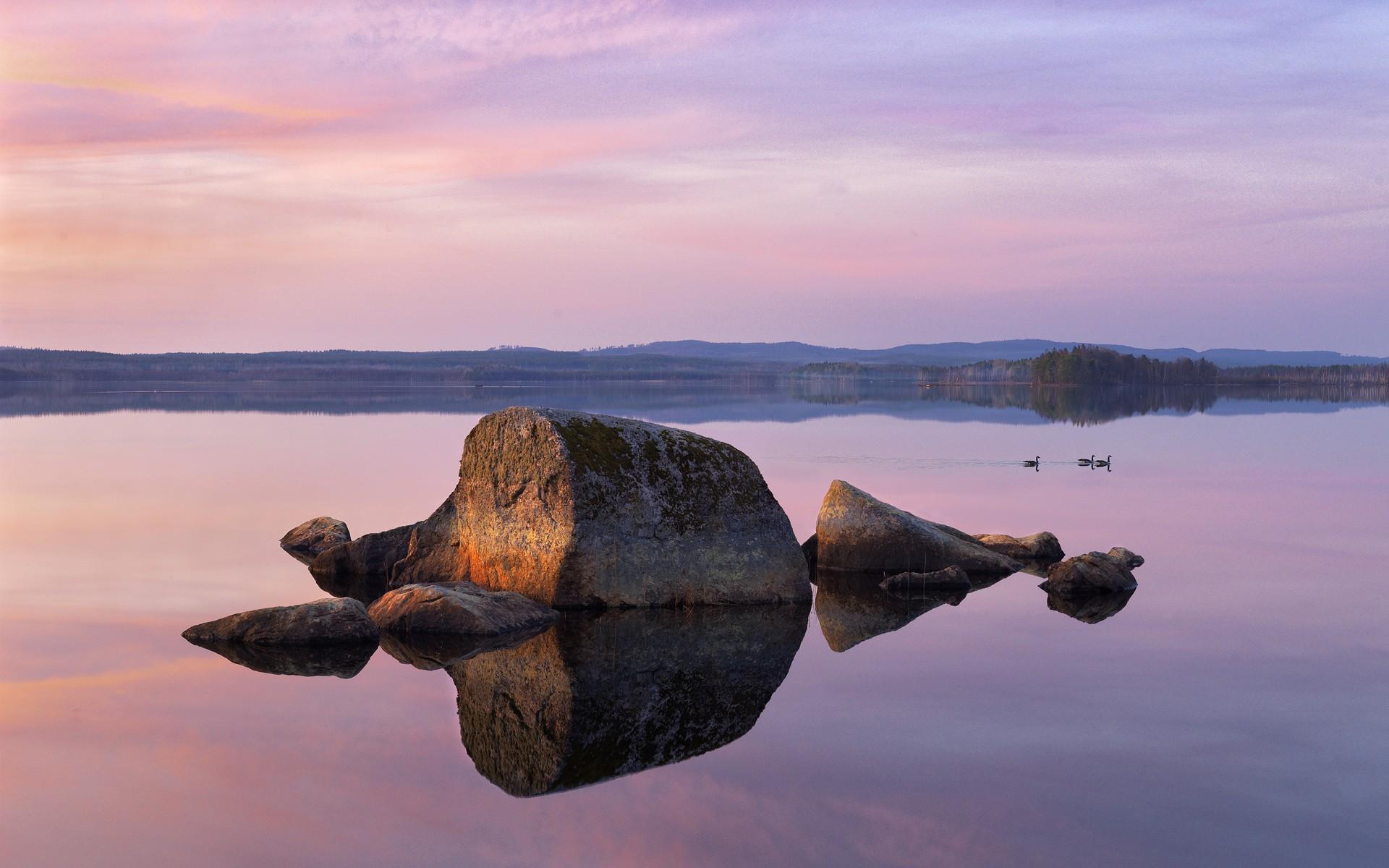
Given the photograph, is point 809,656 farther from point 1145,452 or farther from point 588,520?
point 1145,452

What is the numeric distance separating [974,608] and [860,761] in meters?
6.65

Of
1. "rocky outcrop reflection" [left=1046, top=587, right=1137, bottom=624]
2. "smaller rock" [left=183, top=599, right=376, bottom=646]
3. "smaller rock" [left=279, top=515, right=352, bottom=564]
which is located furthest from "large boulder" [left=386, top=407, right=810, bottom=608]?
"smaller rock" [left=279, top=515, right=352, bottom=564]

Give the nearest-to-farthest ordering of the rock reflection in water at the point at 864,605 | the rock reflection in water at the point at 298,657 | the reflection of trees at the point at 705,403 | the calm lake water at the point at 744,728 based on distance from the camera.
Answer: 1. the calm lake water at the point at 744,728
2. the rock reflection in water at the point at 298,657
3. the rock reflection in water at the point at 864,605
4. the reflection of trees at the point at 705,403

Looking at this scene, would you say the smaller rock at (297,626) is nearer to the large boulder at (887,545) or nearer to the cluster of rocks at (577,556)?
the cluster of rocks at (577,556)

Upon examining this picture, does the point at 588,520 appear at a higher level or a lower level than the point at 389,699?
higher

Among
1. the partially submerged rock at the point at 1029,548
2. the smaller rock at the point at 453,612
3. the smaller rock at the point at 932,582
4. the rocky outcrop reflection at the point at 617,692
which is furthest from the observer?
the partially submerged rock at the point at 1029,548

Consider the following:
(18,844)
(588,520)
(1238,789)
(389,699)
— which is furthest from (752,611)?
(18,844)

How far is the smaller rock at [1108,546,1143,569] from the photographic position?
59.7 feet

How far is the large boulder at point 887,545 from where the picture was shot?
18.0 metres

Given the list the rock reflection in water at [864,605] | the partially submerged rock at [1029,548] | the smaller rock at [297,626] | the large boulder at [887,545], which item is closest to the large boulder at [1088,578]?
the rock reflection in water at [864,605]

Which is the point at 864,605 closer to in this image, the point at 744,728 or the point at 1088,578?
the point at 1088,578

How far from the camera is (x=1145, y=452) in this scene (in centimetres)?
4284

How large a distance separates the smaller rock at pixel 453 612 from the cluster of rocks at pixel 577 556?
17 millimetres

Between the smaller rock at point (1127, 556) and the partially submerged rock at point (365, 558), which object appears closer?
the partially submerged rock at point (365, 558)
